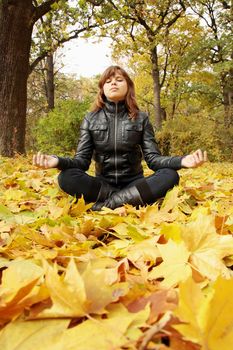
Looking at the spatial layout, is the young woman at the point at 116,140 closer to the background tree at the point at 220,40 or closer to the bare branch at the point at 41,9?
the bare branch at the point at 41,9

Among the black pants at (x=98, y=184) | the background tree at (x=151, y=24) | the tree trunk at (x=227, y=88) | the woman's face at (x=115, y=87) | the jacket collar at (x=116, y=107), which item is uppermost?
the background tree at (x=151, y=24)

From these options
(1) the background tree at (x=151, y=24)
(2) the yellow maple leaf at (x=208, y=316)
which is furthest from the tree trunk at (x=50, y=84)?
(2) the yellow maple leaf at (x=208, y=316)

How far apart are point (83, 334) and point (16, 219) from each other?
1335 millimetres

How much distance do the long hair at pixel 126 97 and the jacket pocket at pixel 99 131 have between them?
0.18 metres

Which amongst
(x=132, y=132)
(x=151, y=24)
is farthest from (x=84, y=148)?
(x=151, y=24)

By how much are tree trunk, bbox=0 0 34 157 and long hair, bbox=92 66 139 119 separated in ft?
12.0

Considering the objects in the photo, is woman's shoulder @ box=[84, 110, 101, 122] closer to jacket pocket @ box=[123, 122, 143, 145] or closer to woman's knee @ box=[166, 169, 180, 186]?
jacket pocket @ box=[123, 122, 143, 145]

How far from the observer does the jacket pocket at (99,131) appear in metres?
2.92

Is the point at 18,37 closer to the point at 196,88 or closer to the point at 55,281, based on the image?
the point at 55,281

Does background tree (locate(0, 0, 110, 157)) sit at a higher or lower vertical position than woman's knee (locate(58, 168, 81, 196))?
higher

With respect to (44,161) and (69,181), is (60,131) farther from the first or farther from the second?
(44,161)

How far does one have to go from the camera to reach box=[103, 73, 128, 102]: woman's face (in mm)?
2875

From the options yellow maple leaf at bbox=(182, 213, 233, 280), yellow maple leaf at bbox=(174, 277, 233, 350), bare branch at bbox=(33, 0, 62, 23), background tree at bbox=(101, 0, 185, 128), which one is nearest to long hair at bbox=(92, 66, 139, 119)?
yellow maple leaf at bbox=(182, 213, 233, 280)

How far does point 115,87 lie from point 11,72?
4153mm
